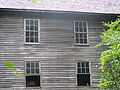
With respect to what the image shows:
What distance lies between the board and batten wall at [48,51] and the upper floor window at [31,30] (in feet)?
0.91

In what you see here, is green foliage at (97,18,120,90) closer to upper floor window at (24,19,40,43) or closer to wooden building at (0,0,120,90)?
wooden building at (0,0,120,90)

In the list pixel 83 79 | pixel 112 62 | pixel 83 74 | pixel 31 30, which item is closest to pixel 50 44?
pixel 31 30

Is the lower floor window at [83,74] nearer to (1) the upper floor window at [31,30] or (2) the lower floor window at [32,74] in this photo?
(2) the lower floor window at [32,74]

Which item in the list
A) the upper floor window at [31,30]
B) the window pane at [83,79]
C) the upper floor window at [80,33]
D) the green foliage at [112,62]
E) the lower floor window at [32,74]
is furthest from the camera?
the upper floor window at [80,33]

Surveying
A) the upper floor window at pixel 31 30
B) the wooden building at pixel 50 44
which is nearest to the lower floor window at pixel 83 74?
the wooden building at pixel 50 44

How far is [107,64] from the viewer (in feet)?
34.4

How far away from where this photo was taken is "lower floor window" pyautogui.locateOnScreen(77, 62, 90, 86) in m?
16.6

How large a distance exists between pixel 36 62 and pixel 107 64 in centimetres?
665

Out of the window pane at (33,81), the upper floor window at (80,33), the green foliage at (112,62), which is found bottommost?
the window pane at (33,81)

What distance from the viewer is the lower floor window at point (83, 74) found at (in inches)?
653

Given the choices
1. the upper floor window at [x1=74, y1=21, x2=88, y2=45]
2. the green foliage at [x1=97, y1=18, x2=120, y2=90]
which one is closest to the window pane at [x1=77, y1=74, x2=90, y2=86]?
the upper floor window at [x1=74, y1=21, x2=88, y2=45]

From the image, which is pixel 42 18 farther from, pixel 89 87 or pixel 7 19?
pixel 89 87

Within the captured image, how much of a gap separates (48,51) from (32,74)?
6.13 feet

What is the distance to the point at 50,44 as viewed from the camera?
54.0ft
